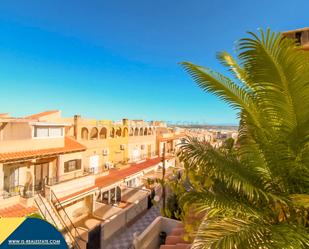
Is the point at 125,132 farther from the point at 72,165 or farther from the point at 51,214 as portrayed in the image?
the point at 51,214

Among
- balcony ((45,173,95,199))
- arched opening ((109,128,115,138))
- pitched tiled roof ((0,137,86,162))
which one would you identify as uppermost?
arched opening ((109,128,115,138))

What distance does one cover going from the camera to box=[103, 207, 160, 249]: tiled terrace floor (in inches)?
541

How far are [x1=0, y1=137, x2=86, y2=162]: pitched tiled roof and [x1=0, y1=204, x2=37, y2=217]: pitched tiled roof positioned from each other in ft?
9.38

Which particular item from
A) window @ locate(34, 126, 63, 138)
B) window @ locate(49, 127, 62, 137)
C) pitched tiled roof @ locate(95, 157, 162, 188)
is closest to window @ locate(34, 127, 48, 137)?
window @ locate(34, 126, 63, 138)

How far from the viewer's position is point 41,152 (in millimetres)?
15336

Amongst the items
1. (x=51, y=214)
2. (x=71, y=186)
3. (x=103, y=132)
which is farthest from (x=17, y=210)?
(x=103, y=132)

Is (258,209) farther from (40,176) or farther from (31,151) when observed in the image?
(40,176)

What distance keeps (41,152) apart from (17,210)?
13.7ft

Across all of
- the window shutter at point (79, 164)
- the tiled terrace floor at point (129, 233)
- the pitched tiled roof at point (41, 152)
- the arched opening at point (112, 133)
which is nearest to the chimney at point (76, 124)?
the pitched tiled roof at point (41, 152)

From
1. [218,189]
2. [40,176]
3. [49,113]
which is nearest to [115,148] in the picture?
[49,113]

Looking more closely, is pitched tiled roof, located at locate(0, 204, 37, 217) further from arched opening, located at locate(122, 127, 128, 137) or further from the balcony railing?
arched opening, located at locate(122, 127, 128, 137)

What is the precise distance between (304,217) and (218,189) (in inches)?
55.6

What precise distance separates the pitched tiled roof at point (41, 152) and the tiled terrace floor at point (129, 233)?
760 centimetres

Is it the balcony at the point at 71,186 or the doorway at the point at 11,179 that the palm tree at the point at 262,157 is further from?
the doorway at the point at 11,179
